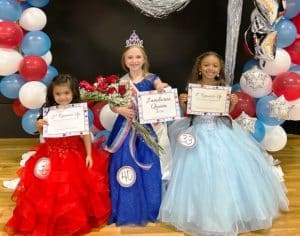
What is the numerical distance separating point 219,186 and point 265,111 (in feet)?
2.72

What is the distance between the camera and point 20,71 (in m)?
2.96

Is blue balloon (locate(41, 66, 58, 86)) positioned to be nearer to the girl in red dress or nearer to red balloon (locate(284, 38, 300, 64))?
the girl in red dress

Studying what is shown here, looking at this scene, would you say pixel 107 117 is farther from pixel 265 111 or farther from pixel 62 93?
pixel 265 111

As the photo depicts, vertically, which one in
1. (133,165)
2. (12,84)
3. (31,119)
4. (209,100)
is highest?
(12,84)

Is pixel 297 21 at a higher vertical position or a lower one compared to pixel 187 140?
higher

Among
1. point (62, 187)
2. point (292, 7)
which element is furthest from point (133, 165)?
point (292, 7)

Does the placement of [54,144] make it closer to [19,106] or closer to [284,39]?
[19,106]

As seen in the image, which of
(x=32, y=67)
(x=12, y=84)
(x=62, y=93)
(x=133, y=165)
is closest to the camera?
(x=62, y=93)

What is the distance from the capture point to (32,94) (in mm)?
2936

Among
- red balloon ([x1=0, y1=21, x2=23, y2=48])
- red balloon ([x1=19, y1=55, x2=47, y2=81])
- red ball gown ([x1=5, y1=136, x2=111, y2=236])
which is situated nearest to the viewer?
red ball gown ([x1=5, y1=136, x2=111, y2=236])

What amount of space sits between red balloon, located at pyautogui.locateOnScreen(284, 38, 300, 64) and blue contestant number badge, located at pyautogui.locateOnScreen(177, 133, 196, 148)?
1.03 metres

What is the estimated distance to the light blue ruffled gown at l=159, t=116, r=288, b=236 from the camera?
232 cm

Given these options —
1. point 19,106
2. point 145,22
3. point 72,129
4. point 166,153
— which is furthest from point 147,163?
point 145,22

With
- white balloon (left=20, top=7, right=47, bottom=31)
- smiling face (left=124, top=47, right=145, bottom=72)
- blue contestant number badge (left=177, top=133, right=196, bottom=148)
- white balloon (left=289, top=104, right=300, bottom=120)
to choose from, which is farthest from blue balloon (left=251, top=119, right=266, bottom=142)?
white balloon (left=20, top=7, right=47, bottom=31)
